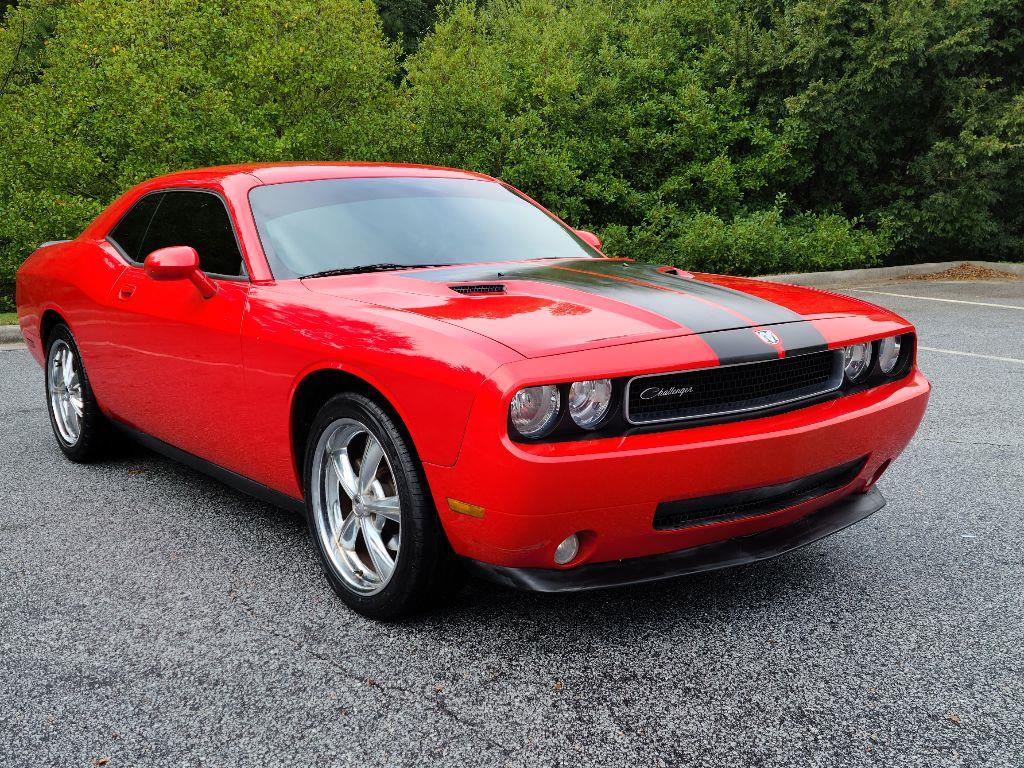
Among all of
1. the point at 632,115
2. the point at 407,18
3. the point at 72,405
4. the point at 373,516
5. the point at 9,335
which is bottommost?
the point at 9,335

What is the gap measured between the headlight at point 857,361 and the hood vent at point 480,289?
1163 millimetres

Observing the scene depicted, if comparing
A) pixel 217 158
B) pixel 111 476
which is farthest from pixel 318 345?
pixel 217 158

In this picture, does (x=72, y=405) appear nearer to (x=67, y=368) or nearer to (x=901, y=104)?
(x=67, y=368)

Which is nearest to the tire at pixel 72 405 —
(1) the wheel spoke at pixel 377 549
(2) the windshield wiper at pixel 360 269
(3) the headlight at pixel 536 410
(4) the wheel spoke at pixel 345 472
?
(2) the windshield wiper at pixel 360 269

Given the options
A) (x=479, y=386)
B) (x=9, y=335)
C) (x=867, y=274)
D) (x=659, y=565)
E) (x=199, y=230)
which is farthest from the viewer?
(x=867, y=274)

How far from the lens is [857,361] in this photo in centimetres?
316

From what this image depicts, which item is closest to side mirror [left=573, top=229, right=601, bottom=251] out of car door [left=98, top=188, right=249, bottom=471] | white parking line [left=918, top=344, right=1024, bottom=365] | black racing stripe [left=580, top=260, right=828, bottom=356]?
black racing stripe [left=580, top=260, right=828, bottom=356]

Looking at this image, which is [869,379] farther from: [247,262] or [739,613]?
[247,262]

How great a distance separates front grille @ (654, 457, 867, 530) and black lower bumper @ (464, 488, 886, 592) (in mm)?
108

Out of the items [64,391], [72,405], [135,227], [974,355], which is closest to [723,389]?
[135,227]

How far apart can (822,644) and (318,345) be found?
1.77 meters

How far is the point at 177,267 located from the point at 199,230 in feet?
1.77

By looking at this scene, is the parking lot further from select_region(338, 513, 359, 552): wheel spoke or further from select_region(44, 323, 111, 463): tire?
select_region(44, 323, 111, 463): tire

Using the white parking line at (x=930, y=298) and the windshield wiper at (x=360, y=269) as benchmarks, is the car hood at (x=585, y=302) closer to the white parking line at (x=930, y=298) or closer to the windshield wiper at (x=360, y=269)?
the windshield wiper at (x=360, y=269)
